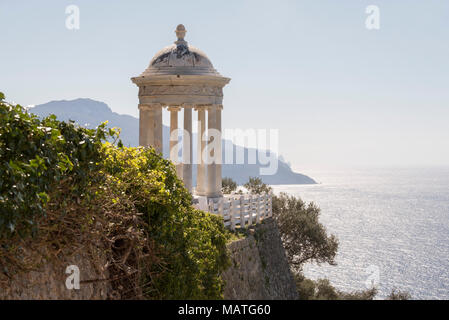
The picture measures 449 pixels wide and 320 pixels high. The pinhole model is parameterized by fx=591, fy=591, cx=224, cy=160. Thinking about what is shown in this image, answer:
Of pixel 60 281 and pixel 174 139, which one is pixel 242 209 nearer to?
pixel 174 139

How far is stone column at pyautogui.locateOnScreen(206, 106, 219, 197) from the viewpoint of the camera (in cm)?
3047

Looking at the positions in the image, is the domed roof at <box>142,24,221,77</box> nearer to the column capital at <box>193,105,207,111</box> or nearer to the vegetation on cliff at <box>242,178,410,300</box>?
the column capital at <box>193,105,207,111</box>

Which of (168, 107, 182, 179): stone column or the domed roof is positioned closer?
the domed roof

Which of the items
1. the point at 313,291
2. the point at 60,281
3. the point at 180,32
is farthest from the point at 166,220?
the point at 313,291

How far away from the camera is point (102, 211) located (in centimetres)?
1339

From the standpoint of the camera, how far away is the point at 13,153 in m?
Result: 10.0

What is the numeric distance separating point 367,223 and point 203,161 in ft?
437

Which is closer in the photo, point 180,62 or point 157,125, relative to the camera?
point 180,62

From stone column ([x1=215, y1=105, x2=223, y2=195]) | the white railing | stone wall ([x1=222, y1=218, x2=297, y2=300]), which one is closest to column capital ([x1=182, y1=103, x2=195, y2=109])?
stone column ([x1=215, y1=105, x2=223, y2=195])

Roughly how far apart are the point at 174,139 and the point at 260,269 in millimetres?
9505

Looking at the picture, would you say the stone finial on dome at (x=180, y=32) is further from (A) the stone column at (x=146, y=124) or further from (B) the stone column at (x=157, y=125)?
(A) the stone column at (x=146, y=124)

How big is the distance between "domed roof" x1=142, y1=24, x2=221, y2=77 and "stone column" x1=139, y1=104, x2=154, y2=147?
6.01ft

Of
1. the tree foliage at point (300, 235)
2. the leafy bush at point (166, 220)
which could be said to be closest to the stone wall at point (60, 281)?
the leafy bush at point (166, 220)

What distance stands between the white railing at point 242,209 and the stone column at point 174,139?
449 cm
